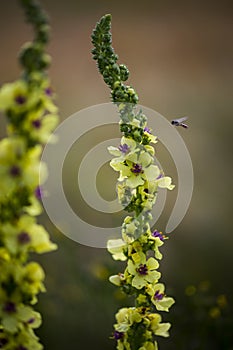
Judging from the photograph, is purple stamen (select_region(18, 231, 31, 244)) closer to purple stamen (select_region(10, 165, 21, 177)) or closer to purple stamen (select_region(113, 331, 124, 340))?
purple stamen (select_region(10, 165, 21, 177))

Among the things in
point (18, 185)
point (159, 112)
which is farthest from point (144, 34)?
point (18, 185)

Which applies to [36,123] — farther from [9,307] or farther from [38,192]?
[9,307]

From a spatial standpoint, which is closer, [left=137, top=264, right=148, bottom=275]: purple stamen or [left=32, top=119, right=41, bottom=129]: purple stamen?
[left=32, top=119, right=41, bottom=129]: purple stamen

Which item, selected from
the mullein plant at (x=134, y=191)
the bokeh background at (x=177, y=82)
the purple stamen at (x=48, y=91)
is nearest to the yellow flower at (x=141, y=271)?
the mullein plant at (x=134, y=191)

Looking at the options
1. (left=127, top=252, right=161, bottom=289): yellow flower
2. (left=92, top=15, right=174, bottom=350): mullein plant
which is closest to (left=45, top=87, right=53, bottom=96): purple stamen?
(left=92, top=15, right=174, bottom=350): mullein plant

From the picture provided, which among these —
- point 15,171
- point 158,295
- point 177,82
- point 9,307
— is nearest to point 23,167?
point 15,171

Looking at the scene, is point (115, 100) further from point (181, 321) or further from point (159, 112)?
point (159, 112)
